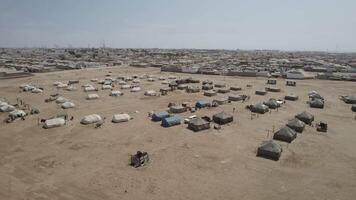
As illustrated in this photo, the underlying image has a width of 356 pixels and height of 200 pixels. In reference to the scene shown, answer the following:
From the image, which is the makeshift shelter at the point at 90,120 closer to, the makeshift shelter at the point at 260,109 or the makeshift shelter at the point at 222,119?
the makeshift shelter at the point at 222,119

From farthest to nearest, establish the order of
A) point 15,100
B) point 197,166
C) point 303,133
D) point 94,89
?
point 94,89 < point 15,100 < point 303,133 < point 197,166


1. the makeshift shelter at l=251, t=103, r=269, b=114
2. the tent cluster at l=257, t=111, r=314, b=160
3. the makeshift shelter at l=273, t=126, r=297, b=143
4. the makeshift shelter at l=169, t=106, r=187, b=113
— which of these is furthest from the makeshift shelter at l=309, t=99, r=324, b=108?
the makeshift shelter at l=169, t=106, r=187, b=113

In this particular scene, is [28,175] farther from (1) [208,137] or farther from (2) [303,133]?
(2) [303,133]

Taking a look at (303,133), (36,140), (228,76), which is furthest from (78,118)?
(228,76)

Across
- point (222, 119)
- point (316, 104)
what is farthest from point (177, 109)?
point (316, 104)

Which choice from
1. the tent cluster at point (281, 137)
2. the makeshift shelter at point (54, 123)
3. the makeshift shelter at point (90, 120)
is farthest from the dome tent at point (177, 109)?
the tent cluster at point (281, 137)
